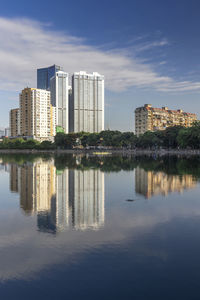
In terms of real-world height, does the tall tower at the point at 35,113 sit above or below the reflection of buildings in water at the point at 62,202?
above

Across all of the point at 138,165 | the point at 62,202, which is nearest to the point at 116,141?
the point at 138,165

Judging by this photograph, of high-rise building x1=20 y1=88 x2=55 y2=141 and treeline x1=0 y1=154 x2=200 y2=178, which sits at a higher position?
high-rise building x1=20 y1=88 x2=55 y2=141

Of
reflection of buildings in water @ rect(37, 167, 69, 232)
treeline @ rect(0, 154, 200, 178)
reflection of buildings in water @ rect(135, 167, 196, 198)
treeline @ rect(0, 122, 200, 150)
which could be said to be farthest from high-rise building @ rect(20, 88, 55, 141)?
reflection of buildings in water @ rect(37, 167, 69, 232)

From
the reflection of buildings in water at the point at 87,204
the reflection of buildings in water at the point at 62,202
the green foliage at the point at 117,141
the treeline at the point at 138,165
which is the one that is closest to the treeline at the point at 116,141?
the green foliage at the point at 117,141

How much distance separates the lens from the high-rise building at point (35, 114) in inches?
7185

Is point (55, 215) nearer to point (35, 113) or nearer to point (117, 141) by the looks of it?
point (117, 141)

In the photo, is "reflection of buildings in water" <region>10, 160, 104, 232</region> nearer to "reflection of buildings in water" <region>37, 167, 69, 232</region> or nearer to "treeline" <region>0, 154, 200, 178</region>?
"reflection of buildings in water" <region>37, 167, 69, 232</region>

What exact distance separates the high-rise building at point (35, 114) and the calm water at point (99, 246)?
165 m

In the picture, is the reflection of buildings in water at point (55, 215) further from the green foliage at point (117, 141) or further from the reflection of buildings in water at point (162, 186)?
the green foliage at point (117, 141)

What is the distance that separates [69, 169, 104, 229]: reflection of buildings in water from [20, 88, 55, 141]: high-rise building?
158807 mm

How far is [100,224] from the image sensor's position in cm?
1650

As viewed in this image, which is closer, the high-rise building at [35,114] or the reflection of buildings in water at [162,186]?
the reflection of buildings in water at [162,186]

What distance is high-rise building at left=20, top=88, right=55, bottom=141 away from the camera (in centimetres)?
18250

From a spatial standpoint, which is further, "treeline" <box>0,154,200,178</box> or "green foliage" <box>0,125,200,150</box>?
"green foliage" <box>0,125,200,150</box>
